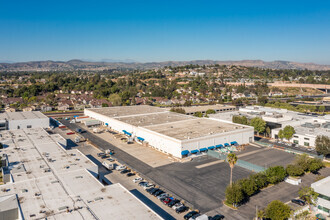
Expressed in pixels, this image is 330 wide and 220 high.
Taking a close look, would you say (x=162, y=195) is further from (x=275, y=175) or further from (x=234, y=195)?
(x=275, y=175)

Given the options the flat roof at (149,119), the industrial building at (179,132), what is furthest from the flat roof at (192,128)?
the flat roof at (149,119)

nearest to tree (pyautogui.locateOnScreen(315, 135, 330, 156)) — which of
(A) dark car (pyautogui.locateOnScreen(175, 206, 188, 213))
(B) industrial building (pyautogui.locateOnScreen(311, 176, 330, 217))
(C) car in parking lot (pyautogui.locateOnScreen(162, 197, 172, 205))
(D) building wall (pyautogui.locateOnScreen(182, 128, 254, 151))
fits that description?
(D) building wall (pyautogui.locateOnScreen(182, 128, 254, 151))

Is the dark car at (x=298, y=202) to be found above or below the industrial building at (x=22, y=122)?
below

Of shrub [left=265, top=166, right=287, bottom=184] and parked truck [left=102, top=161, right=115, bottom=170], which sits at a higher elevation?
shrub [left=265, top=166, right=287, bottom=184]

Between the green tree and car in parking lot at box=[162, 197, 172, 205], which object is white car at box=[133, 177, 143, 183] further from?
the green tree

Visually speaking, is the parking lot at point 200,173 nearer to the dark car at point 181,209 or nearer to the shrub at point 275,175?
the dark car at point 181,209

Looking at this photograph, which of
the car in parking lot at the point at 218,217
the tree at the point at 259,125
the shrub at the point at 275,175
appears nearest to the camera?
the car in parking lot at the point at 218,217

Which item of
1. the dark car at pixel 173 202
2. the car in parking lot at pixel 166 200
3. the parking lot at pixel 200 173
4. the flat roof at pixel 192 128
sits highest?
the flat roof at pixel 192 128

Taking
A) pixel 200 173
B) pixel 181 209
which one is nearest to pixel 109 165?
pixel 200 173
